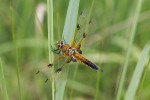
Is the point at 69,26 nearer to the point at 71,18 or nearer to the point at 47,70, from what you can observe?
the point at 71,18

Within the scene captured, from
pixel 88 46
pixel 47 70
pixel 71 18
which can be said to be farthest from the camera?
pixel 88 46

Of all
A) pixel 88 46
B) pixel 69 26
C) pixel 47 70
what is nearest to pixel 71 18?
pixel 69 26

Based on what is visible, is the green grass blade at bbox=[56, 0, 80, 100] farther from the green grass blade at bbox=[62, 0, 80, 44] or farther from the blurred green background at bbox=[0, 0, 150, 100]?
the blurred green background at bbox=[0, 0, 150, 100]

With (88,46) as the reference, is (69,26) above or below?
above

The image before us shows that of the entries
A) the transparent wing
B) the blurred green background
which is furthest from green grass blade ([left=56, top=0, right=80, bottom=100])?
the blurred green background

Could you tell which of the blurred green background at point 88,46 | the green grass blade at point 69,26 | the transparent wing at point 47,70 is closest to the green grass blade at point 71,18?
the green grass blade at point 69,26

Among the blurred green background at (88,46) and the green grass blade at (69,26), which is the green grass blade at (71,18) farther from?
the blurred green background at (88,46)

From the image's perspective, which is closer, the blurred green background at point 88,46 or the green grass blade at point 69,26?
the green grass blade at point 69,26

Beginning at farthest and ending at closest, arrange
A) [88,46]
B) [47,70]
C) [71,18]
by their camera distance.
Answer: [88,46]
[47,70]
[71,18]

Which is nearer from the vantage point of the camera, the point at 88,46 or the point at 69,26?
the point at 69,26
